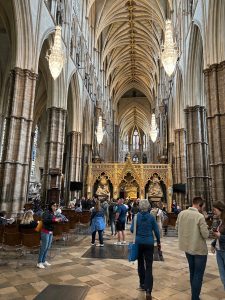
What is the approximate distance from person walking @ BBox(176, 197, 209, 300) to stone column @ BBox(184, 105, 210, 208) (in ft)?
39.0

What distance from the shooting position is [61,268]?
5703mm

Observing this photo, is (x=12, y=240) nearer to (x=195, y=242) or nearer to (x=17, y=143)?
(x=195, y=242)

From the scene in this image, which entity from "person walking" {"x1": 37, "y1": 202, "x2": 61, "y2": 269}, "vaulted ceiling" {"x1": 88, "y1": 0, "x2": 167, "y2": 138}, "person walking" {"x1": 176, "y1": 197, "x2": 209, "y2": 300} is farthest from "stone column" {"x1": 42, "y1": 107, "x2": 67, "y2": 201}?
"vaulted ceiling" {"x1": 88, "y1": 0, "x2": 167, "y2": 138}

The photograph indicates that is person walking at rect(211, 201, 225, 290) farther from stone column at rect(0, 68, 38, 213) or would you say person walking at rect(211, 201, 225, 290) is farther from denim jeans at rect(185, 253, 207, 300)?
stone column at rect(0, 68, 38, 213)

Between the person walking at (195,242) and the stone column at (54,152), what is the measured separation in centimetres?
1320

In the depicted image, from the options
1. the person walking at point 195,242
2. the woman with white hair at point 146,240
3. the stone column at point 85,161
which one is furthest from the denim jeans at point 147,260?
the stone column at point 85,161

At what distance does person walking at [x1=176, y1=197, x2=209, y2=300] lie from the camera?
3.60 metres

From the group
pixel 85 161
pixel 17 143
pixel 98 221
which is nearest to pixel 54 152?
pixel 17 143

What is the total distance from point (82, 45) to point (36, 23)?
34.9 ft

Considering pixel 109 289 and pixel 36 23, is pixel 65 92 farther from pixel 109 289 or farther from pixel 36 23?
pixel 109 289

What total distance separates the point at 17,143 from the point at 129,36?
3078cm

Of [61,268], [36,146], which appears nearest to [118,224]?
[61,268]

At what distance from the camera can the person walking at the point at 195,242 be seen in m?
3.60

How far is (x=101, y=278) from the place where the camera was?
5.03 metres
